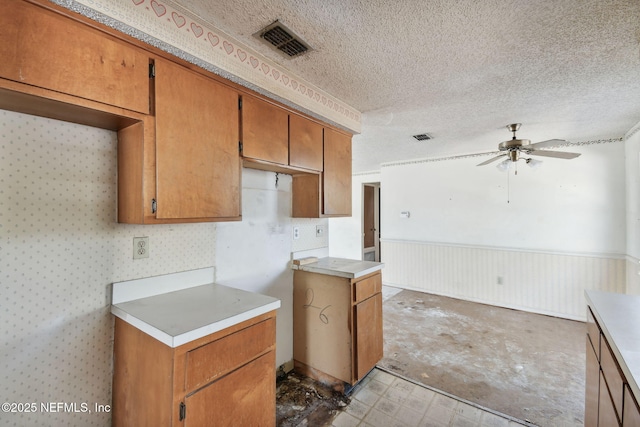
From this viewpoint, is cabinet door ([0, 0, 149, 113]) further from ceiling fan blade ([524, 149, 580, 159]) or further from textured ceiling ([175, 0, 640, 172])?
ceiling fan blade ([524, 149, 580, 159])

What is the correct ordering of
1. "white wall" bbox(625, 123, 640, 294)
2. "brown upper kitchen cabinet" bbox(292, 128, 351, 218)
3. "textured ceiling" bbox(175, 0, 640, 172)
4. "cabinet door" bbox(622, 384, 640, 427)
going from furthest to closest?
"white wall" bbox(625, 123, 640, 294), "brown upper kitchen cabinet" bbox(292, 128, 351, 218), "textured ceiling" bbox(175, 0, 640, 172), "cabinet door" bbox(622, 384, 640, 427)

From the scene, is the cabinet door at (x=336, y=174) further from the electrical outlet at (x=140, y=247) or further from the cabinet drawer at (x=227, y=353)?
the electrical outlet at (x=140, y=247)

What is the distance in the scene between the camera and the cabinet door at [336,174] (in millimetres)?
2391

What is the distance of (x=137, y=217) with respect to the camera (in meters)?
1.33

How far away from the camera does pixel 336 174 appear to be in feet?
8.20

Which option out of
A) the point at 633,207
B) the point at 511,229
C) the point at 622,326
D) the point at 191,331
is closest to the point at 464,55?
the point at 622,326

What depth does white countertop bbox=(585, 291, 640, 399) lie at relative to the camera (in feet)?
2.99

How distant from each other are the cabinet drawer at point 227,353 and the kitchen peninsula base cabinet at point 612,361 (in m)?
1.37

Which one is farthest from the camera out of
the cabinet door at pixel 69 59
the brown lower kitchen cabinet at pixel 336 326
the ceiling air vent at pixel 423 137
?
the ceiling air vent at pixel 423 137

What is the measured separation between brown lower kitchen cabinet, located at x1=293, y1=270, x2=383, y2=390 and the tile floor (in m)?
0.16

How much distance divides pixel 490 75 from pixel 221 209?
193cm

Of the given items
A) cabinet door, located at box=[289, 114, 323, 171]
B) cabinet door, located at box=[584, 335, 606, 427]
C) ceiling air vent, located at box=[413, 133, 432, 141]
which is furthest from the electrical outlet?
ceiling air vent, located at box=[413, 133, 432, 141]

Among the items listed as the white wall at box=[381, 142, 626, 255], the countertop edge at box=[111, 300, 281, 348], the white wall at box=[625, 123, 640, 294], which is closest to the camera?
the countertop edge at box=[111, 300, 281, 348]

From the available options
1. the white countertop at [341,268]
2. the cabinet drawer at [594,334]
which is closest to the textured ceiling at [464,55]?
the white countertop at [341,268]
